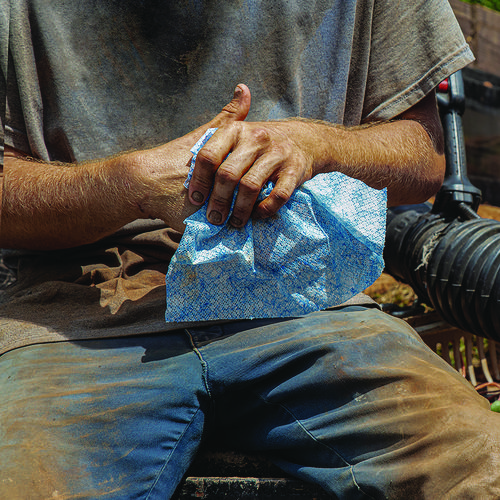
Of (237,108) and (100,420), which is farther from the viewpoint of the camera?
(237,108)

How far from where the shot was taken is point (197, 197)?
1.23 m

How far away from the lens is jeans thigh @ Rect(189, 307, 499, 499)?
1061 mm

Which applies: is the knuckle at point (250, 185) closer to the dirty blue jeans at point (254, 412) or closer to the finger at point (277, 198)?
the finger at point (277, 198)

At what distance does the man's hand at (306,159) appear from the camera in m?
1.19

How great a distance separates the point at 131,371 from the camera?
4.08ft

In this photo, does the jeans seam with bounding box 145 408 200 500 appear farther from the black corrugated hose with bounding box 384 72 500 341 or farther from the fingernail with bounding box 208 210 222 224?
the black corrugated hose with bounding box 384 72 500 341

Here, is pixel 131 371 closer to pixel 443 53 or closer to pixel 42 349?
pixel 42 349

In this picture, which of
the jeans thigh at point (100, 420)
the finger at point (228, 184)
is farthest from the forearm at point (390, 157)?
the jeans thigh at point (100, 420)

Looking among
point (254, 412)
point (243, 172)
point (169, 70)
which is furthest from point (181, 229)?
point (169, 70)

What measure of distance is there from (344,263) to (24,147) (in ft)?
3.46

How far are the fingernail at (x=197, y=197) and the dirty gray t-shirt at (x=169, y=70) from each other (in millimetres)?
Answer: 368

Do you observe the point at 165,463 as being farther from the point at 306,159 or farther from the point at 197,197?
the point at 306,159

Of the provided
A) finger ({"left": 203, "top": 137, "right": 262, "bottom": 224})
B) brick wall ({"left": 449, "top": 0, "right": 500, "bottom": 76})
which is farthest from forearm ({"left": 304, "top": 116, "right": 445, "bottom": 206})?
brick wall ({"left": 449, "top": 0, "right": 500, "bottom": 76})

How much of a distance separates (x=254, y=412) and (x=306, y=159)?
618 mm
